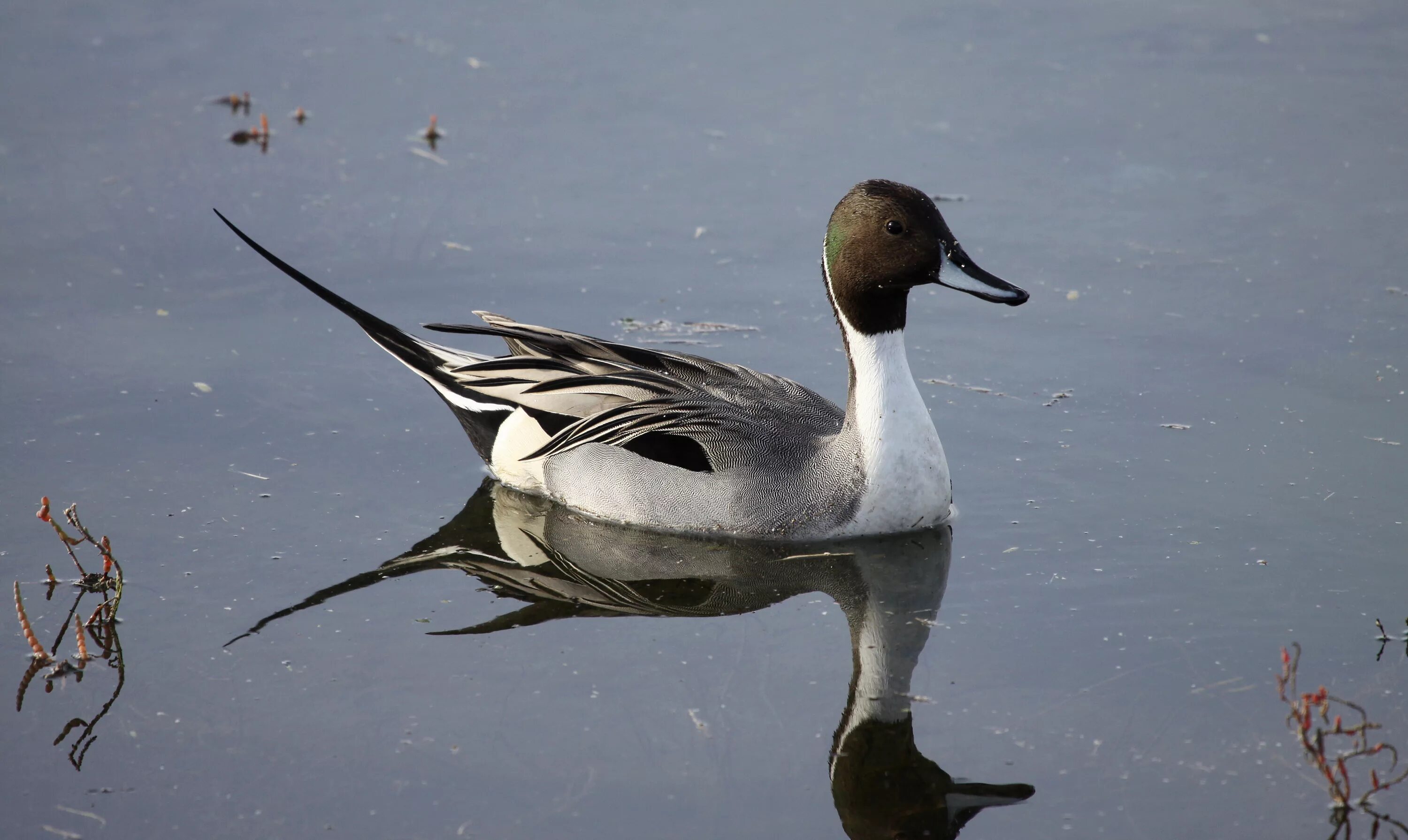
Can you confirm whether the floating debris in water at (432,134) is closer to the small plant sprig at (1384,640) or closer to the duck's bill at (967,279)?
the duck's bill at (967,279)

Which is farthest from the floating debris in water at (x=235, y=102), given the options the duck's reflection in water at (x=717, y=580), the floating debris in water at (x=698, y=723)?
the floating debris in water at (x=698, y=723)

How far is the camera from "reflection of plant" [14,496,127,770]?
4969 millimetres

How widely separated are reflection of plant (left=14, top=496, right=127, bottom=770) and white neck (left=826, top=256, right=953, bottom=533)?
2.77 metres

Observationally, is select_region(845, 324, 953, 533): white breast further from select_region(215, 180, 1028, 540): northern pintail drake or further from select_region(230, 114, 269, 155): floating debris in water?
select_region(230, 114, 269, 155): floating debris in water

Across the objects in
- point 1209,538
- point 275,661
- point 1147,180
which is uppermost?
point 1147,180

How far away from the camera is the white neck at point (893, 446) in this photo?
613 centimetres

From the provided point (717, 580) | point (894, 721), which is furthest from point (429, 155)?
point (894, 721)

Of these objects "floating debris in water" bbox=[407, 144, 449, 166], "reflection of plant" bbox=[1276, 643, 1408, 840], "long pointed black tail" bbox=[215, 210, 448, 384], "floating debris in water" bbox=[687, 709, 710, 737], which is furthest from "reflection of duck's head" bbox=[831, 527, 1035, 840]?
"floating debris in water" bbox=[407, 144, 449, 166]

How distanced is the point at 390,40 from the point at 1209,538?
6944 mm

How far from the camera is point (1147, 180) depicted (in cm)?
898

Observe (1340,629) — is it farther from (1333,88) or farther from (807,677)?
(1333,88)

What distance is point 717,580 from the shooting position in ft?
19.7

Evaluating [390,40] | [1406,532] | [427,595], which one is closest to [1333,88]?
[1406,532]

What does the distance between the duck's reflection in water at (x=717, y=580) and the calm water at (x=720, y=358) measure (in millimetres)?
23
